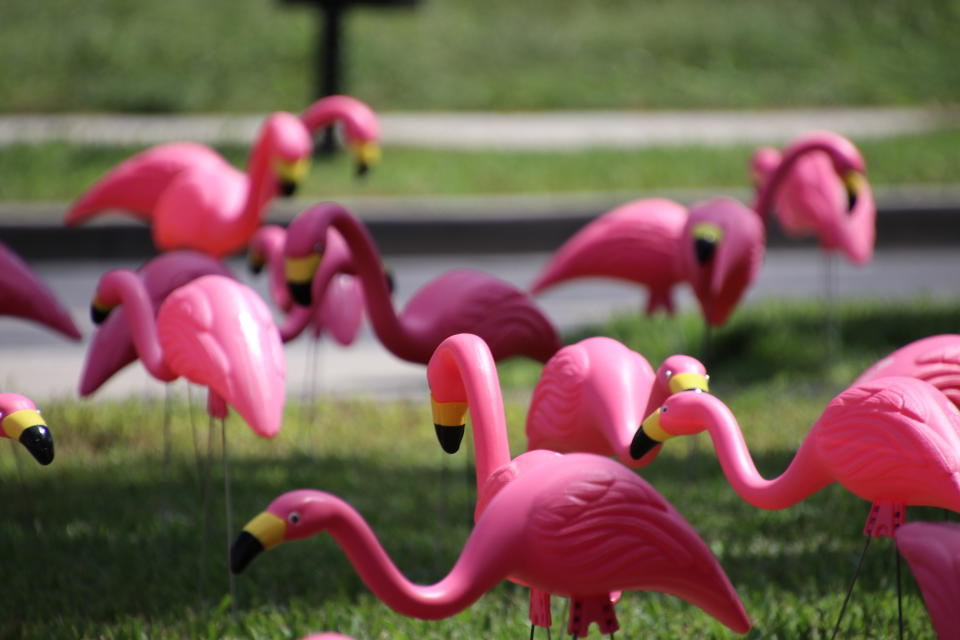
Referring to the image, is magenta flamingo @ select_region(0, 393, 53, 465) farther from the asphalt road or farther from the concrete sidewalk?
the concrete sidewalk

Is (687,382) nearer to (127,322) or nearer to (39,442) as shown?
(39,442)

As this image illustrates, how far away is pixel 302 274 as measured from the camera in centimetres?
453

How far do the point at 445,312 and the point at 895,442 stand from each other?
1.90m

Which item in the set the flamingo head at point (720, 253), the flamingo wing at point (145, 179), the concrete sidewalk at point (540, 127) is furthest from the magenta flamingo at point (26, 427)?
the concrete sidewalk at point (540, 127)

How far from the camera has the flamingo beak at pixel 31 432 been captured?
3717 mm

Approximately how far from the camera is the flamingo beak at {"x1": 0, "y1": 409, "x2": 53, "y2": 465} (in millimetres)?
3717

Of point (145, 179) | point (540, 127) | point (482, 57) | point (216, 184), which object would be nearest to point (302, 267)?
point (216, 184)

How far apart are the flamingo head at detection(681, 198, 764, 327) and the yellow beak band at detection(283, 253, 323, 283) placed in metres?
1.80

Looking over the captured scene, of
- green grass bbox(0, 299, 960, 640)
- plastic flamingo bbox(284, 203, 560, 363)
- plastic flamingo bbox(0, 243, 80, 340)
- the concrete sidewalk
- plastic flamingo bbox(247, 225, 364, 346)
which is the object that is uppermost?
plastic flamingo bbox(284, 203, 560, 363)

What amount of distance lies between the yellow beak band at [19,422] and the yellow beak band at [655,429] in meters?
1.58

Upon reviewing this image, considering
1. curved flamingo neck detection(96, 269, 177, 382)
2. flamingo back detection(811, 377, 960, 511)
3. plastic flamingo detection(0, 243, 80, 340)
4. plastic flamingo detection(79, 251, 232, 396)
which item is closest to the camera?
flamingo back detection(811, 377, 960, 511)

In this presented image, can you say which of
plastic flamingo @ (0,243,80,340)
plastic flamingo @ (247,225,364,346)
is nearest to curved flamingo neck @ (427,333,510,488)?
plastic flamingo @ (247,225,364,346)

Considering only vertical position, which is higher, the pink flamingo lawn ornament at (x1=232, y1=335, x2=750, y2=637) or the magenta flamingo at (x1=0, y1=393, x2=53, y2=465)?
the pink flamingo lawn ornament at (x1=232, y1=335, x2=750, y2=637)

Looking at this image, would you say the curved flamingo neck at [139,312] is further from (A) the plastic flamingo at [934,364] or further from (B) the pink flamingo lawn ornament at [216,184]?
(A) the plastic flamingo at [934,364]
